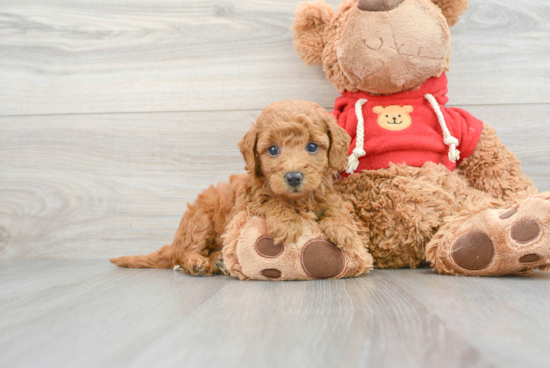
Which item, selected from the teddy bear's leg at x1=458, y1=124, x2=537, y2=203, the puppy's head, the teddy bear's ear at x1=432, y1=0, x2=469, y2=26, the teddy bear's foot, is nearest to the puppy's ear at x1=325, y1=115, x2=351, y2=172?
the puppy's head

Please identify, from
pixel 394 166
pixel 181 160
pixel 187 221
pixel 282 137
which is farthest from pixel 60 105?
pixel 394 166

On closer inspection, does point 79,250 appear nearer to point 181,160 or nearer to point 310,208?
point 181,160

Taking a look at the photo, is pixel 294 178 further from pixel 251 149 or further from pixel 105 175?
pixel 105 175

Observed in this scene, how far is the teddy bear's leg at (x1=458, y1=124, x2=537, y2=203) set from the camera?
1.34m

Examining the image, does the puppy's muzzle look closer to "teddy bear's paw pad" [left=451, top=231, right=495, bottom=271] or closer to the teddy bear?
the teddy bear

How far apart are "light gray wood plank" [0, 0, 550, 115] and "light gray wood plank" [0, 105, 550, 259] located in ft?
0.22

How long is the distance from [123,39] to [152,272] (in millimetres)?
1002

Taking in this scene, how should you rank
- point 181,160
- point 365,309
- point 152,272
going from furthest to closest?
point 181,160 → point 152,272 → point 365,309

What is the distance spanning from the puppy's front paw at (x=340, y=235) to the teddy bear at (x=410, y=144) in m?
0.16

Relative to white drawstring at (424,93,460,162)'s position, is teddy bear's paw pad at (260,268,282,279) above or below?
below

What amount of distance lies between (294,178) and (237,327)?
0.46 metres

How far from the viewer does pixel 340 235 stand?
3.70ft

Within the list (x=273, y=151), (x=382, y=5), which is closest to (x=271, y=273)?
(x=273, y=151)

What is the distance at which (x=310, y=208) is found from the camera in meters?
1.21
